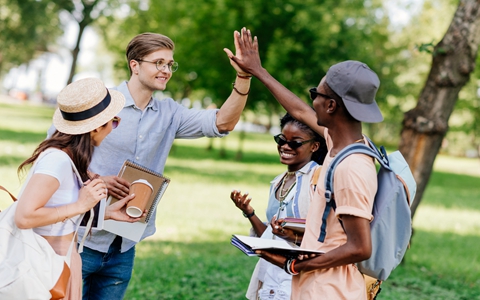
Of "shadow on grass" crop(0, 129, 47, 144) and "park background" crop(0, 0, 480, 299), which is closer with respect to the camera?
"park background" crop(0, 0, 480, 299)

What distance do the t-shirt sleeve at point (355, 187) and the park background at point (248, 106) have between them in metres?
4.11

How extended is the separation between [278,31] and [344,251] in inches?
869

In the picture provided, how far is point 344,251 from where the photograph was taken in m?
2.53

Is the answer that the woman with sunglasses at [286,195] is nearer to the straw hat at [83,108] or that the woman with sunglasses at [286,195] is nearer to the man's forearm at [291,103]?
the man's forearm at [291,103]

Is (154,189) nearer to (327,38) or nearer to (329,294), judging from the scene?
(329,294)

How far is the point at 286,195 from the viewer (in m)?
3.79

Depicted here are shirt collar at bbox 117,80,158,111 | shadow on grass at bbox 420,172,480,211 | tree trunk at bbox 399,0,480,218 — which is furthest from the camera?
shadow on grass at bbox 420,172,480,211

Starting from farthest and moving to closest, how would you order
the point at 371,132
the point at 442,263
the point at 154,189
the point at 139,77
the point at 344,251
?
the point at 371,132 < the point at 442,263 < the point at 139,77 < the point at 154,189 < the point at 344,251

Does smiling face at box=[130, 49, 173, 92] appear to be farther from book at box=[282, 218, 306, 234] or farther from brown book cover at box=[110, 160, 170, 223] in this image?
book at box=[282, 218, 306, 234]

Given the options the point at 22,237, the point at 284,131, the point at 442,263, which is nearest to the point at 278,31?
the point at 442,263

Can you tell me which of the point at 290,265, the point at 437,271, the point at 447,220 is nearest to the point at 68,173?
the point at 290,265

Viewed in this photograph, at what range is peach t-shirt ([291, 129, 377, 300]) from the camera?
97.8 inches

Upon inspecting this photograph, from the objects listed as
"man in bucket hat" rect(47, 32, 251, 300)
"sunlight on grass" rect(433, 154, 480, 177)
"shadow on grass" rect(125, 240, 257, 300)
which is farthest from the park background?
"sunlight on grass" rect(433, 154, 480, 177)

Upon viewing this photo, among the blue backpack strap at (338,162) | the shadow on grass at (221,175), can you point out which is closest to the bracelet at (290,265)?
the blue backpack strap at (338,162)
